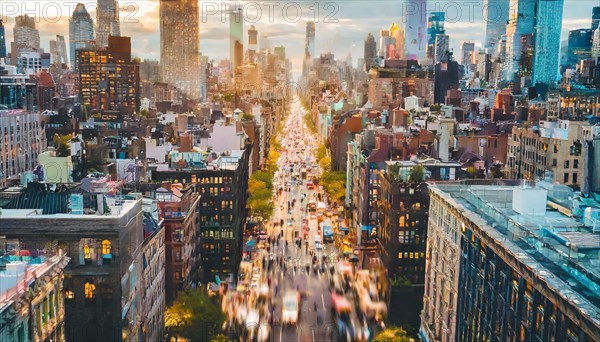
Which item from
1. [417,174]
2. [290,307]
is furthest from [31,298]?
[417,174]

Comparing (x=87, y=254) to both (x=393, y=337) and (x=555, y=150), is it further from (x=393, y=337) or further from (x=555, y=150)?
(x=555, y=150)

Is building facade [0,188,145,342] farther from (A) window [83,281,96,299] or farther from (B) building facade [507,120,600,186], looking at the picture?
(B) building facade [507,120,600,186]

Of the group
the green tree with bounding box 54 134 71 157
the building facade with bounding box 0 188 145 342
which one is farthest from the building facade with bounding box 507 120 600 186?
the green tree with bounding box 54 134 71 157

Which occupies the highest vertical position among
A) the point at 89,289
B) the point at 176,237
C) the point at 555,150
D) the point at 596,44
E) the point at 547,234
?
the point at 596,44

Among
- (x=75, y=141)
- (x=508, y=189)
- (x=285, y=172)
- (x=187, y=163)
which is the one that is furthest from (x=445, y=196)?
(x=285, y=172)

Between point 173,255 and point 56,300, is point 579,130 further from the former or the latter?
point 56,300
